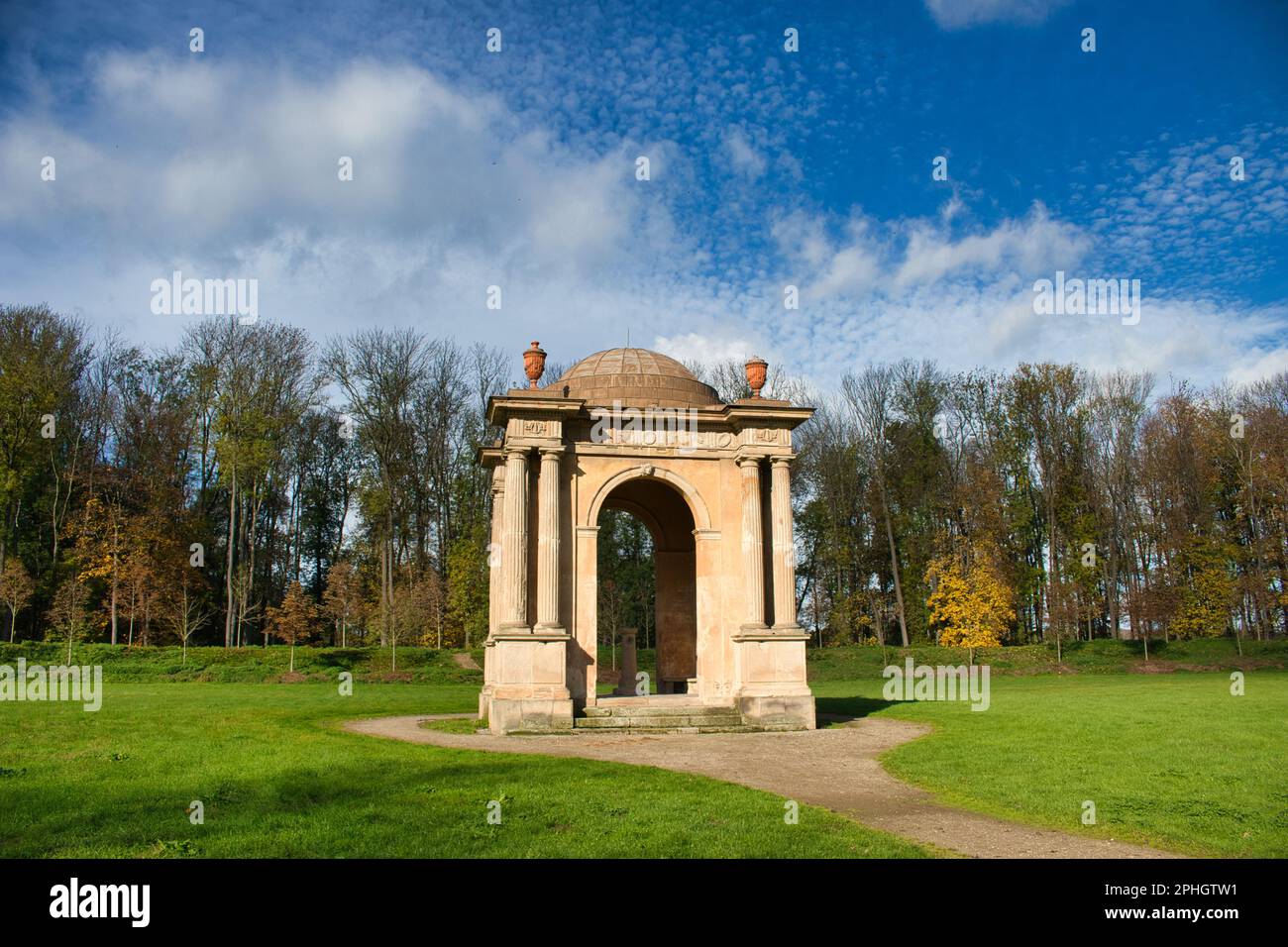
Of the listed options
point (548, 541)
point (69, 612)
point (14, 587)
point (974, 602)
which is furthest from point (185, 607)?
point (974, 602)

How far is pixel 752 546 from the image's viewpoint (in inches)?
724

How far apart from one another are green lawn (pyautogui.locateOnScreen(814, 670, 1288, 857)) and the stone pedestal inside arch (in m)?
3.97

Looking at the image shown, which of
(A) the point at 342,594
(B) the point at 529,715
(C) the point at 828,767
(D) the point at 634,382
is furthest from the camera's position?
(A) the point at 342,594

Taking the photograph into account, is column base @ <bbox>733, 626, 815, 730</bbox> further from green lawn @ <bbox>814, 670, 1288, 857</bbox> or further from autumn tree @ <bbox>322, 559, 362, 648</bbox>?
autumn tree @ <bbox>322, 559, 362, 648</bbox>

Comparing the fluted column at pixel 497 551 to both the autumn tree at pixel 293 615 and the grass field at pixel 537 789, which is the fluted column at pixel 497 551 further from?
the autumn tree at pixel 293 615

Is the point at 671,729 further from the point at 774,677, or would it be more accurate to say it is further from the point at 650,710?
the point at 774,677

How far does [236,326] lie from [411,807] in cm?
3966

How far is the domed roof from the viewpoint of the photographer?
19.0 meters

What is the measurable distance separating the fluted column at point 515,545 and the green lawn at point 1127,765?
7179 mm

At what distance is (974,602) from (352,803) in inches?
1393

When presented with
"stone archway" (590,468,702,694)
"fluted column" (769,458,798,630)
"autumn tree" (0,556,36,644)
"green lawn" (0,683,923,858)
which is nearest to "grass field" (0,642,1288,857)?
"green lawn" (0,683,923,858)
